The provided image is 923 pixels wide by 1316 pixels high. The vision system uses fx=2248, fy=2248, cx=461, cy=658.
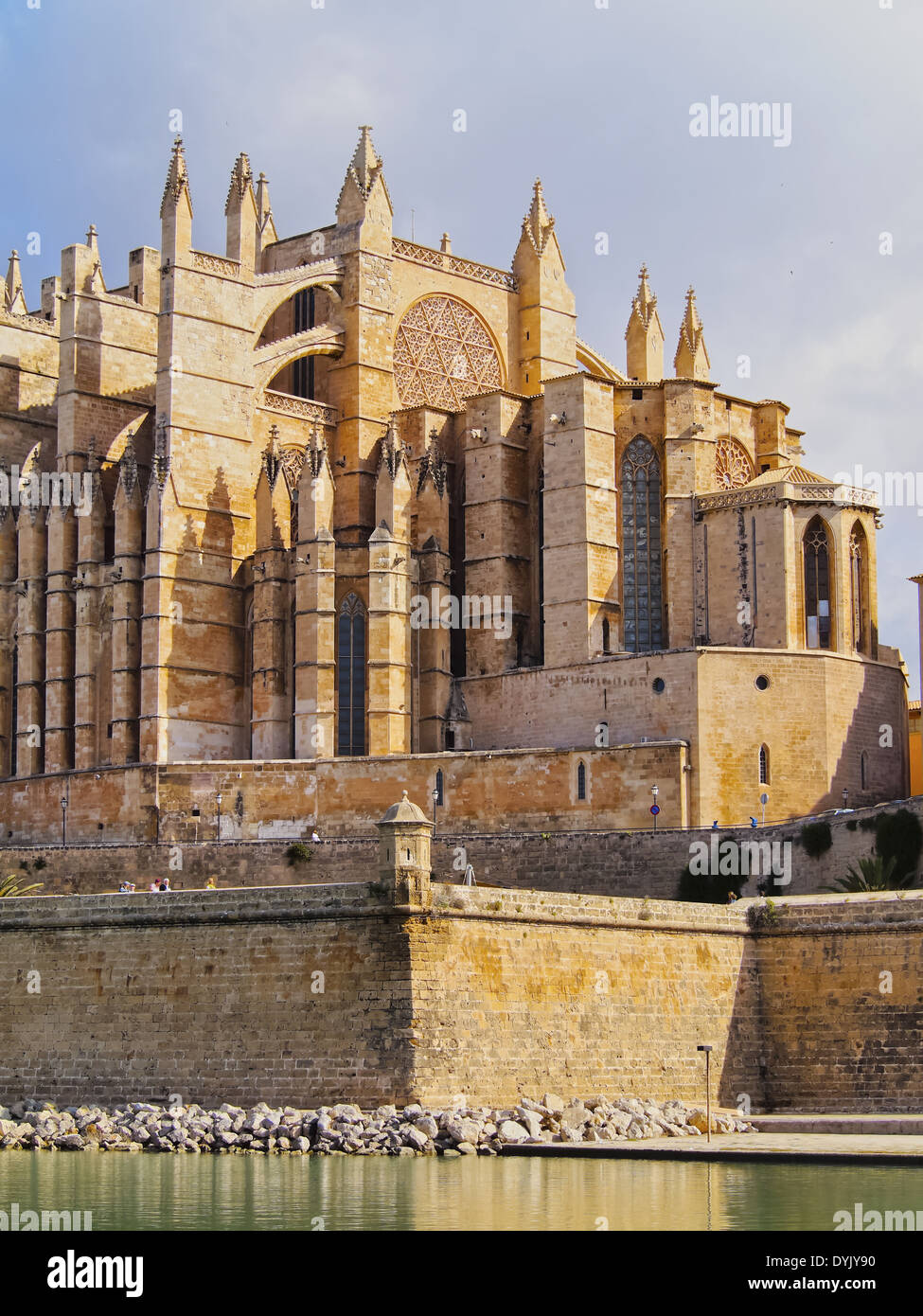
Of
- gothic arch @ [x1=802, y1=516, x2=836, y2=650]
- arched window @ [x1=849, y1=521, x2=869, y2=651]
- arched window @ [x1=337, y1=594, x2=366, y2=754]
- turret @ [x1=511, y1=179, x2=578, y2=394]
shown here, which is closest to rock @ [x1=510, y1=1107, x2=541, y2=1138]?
gothic arch @ [x1=802, y1=516, x2=836, y2=650]

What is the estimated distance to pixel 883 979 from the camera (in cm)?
3144

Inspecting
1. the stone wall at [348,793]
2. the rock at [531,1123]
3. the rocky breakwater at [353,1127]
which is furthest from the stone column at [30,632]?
the rock at [531,1123]

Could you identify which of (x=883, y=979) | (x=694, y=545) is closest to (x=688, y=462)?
(x=694, y=545)

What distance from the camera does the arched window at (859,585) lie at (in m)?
46.0

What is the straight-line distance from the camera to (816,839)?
127 feet

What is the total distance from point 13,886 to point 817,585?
17076 millimetres

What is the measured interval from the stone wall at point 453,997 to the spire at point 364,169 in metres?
24.5

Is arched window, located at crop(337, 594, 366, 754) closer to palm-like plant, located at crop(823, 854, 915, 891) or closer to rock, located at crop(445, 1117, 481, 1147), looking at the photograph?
palm-like plant, located at crop(823, 854, 915, 891)

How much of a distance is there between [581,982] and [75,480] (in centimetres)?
2284

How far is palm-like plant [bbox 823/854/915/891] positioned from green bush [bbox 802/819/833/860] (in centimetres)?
86

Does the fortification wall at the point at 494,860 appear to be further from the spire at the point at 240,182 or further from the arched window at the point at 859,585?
the spire at the point at 240,182

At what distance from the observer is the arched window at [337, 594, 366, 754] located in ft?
154

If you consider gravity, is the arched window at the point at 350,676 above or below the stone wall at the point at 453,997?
above
